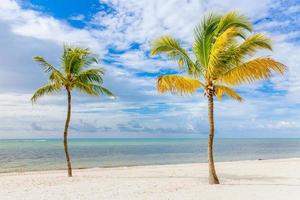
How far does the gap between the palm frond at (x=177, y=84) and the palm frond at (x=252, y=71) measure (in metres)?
1.04

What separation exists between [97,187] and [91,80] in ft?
19.0

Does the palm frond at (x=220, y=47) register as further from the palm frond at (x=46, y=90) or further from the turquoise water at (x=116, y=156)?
the turquoise water at (x=116, y=156)

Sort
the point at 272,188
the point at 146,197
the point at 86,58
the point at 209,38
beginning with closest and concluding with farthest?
the point at 146,197 → the point at 272,188 → the point at 209,38 → the point at 86,58

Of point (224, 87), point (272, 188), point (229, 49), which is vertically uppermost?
point (229, 49)

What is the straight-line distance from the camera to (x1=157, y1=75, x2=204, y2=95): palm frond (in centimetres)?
1377

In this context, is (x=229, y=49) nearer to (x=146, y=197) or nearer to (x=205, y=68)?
(x=205, y=68)

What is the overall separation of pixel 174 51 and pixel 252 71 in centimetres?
315

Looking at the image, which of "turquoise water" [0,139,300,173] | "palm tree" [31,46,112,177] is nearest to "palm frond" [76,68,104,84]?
A: "palm tree" [31,46,112,177]

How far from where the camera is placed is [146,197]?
11.0 m

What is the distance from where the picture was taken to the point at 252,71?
1309 centimetres

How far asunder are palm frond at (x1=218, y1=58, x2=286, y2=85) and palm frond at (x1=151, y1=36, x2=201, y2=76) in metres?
1.24

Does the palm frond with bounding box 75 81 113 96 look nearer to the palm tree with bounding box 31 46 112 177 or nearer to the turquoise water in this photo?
the palm tree with bounding box 31 46 112 177

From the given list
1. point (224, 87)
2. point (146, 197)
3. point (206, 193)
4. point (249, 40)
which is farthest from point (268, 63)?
point (146, 197)

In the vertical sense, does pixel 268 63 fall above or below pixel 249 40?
below
